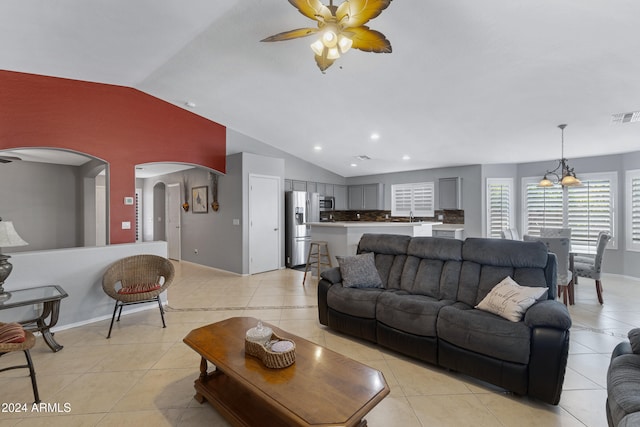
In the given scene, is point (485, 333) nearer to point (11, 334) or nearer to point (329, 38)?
point (329, 38)

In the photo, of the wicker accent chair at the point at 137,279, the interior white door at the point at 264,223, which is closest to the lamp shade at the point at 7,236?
the wicker accent chair at the point at 137,279

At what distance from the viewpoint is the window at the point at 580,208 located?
17.7ft

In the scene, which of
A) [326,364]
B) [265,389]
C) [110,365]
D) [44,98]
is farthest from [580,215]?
[44,98]

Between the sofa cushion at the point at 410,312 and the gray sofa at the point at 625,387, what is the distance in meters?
1.04

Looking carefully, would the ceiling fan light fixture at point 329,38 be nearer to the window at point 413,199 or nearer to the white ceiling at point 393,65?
the white ceiling at point 393,65

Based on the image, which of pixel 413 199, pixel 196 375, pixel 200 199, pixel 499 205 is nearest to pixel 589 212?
pixel 499 205

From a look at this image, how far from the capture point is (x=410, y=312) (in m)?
2.46

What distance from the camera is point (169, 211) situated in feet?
24.7

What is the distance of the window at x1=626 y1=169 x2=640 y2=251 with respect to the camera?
5.08 m

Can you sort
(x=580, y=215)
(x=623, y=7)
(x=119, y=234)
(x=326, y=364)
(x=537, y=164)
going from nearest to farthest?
(x=326, y=364) < (x=623, y=7) < (x=119, y=234) < (x=580, y=215) < (x=537, y=164)

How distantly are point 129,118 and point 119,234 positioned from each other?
174cm

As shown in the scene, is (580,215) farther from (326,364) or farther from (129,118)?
(129,118)

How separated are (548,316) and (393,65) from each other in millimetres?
2829

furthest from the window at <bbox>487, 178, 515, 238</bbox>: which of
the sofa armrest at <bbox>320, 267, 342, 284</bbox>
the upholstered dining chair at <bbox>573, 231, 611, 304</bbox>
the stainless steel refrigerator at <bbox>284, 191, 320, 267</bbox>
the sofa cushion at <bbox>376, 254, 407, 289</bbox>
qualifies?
the sofa armrest at <bbox>320, 267, 342, 284</bbox>
